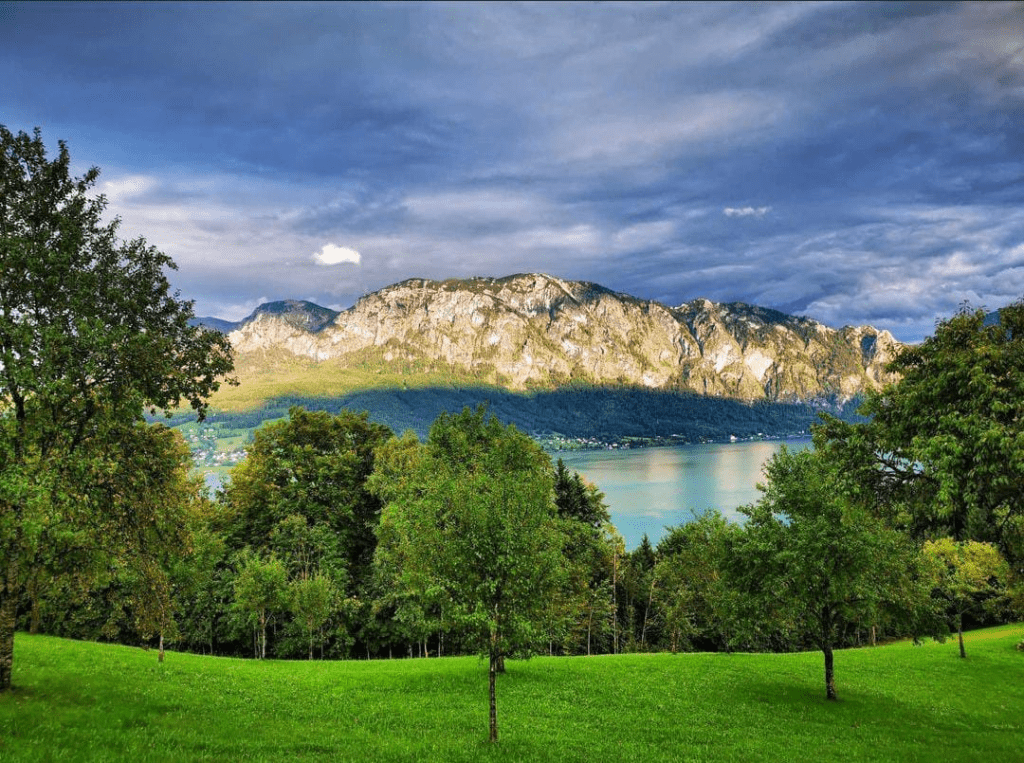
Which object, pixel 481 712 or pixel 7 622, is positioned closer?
pixel 7 622

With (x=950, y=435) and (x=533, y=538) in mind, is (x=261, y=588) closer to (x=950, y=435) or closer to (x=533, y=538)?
(x=533, y=538)

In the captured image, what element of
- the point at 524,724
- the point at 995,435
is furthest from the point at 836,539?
the point at 524,724

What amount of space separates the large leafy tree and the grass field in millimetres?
4370

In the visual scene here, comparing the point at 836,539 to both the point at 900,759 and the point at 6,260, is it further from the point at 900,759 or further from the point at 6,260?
the point at 6,260

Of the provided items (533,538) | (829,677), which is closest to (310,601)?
(533,538)

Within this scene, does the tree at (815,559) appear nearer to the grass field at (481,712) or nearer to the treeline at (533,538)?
the treeline at (533,538)

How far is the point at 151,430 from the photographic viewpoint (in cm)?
1634

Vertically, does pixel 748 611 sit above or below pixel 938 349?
below

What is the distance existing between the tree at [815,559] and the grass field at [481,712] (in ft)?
12.7

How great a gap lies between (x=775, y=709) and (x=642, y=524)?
101106 millimetres

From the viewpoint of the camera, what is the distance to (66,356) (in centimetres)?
1358

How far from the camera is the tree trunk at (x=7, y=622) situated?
45.4 ft

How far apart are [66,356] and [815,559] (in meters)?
26.6

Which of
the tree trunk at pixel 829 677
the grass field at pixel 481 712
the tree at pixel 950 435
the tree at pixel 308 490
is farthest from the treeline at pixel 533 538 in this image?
the grass field at pixel 481 712
